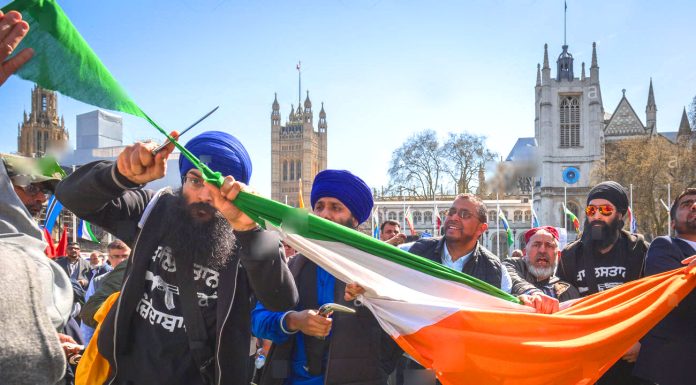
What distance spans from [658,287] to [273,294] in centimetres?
241

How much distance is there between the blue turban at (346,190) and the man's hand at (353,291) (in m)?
0.96

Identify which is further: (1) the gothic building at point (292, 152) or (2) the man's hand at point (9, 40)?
(1) the gothic building at point (292, 152)

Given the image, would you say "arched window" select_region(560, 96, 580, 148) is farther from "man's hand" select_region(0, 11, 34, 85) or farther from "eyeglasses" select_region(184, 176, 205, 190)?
"man's hand" select_region(0, 11, 34, 85)

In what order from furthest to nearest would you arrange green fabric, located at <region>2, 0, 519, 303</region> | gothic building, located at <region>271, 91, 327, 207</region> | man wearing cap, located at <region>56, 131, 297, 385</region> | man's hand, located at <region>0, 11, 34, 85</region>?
gothic building, located at <region>271, 91, 327, 207</region>
man wearing cap, located at <region>56, 131, 297, 385</region>
green fabric, located at <region>2, 0, 519, 303</region>
man's hand, located at <region>0, 11, 34, 85</region>

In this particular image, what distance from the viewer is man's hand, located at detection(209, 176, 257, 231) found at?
2.73 meters

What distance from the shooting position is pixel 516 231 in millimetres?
65875

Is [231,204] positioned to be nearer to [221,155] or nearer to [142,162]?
[142,162]

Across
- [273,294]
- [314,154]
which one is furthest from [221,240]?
[314,154]

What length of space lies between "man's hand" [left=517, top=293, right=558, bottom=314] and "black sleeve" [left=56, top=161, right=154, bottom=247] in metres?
2.24

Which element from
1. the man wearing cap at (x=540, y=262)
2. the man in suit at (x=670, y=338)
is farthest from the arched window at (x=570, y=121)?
the man in suit at (x=670, y=338)

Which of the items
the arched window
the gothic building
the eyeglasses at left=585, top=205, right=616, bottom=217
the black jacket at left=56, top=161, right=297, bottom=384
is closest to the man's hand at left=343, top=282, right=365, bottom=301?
the black jacket at left=56, top=161, right=297, bottom=384

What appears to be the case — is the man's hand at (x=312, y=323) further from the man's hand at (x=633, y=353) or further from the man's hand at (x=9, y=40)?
the man's hand at (x=633, y=353)

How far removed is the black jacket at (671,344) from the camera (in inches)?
153

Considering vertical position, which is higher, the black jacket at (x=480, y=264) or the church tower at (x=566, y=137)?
the church tower at (x=566, y=137)
